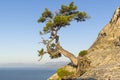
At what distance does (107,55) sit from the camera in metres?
47.8

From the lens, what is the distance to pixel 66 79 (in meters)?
46.1

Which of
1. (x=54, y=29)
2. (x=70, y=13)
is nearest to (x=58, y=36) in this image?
(x=54, y=29)

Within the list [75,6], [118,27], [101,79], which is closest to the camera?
[101,79]

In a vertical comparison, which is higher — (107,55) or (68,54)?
(68,54)

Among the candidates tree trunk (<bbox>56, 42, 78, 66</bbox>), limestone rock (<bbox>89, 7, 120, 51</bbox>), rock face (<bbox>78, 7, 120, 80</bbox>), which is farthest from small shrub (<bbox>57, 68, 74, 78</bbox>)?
limestone rock (<bbox>89, 7, 120, 51</bbox>)

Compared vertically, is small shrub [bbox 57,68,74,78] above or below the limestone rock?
below

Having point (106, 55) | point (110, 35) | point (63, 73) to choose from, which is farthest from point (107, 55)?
point (110, 35)

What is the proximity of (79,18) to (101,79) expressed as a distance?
1762 centimetres

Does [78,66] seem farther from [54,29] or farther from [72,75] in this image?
[54,29]

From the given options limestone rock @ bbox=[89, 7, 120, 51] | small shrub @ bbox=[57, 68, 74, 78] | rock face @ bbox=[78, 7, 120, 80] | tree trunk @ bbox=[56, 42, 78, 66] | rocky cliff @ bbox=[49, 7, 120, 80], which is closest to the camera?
rock face @ bbox=[78, 7, 120, 80]

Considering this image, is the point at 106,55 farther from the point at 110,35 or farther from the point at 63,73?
the point at 110,35

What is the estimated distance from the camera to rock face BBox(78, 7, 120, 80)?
36.8 meters

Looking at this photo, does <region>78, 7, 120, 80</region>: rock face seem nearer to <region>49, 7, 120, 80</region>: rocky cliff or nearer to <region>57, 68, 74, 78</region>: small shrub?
<region>49, 7, 120, 80</region>: rocky cliff

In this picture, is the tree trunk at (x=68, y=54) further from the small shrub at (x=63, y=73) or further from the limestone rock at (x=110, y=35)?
the limestone rock at (x=110, y=35)
